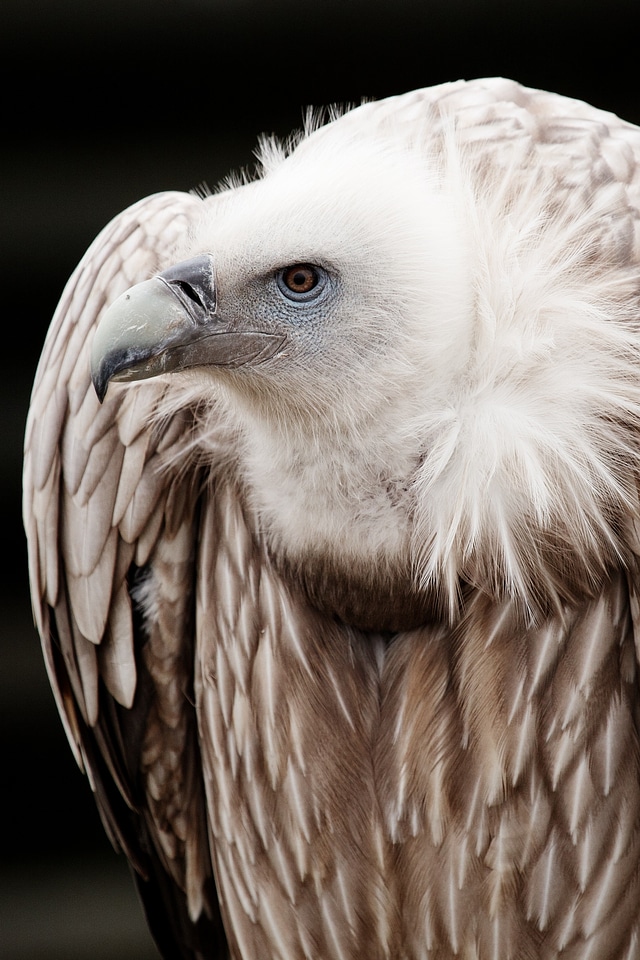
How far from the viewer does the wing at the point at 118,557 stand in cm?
169

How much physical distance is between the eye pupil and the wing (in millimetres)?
298

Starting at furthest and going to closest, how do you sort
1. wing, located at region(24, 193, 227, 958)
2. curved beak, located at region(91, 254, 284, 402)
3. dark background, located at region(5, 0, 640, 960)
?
dark background, located at region(5, 0, 640, 960)
wing, located at region(24, 193, 227, 958)
curved beak, located at region(91, 254, 284, 402)

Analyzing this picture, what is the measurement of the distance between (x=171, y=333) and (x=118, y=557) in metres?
0.43

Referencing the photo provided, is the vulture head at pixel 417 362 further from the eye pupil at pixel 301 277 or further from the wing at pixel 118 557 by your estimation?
the wing at pixel 118 557

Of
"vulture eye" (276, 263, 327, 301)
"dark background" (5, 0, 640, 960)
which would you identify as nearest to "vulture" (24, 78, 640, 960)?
"vulture eye" (276, 263, 327, 301)

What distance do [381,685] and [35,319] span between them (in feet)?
4.82

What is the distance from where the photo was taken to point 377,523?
1418 millimetres

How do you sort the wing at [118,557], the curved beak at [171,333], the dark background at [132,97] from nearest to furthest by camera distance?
the curved beak at [171,333] < the wing at [118,557] < the dark background at [132,97]

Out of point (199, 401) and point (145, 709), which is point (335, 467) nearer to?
point (199, 401)

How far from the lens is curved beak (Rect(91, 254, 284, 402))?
1359 mm

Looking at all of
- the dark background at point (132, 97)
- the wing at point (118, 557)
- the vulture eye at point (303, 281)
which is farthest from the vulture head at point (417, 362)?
the dark background at point (132, 97)

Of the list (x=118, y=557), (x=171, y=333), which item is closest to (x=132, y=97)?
(x=118, y=557)

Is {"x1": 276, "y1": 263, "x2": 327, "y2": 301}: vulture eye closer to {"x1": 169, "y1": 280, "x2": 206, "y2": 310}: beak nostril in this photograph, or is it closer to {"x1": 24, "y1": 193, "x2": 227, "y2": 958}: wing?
{"x1": 169, "y1": 280, "x2": 206, "y2": 310}: beak nostril

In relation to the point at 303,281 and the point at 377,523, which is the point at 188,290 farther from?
the point at 377,523
